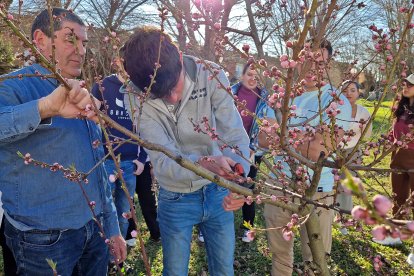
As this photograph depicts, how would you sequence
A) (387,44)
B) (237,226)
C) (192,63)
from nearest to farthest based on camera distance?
(387,44)
(192,63)
(237,226)

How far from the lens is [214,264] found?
92.7 inches

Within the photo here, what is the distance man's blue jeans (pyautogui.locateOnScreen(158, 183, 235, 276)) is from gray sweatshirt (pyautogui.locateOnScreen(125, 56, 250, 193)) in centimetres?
9

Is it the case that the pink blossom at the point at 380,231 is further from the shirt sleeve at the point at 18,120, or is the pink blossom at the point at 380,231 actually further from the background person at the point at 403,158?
the background person at the point at 403,158

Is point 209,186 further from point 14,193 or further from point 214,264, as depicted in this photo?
point 14,193

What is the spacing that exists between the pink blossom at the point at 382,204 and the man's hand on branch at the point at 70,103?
3.03ft

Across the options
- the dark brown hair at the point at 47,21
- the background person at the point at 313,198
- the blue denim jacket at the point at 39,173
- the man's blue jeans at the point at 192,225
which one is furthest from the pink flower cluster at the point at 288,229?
the dark brown hair at the point at 47,21

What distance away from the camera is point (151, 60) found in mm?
1783

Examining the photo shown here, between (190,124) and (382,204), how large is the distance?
1764 mm

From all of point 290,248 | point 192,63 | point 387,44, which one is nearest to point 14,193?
point 192,63

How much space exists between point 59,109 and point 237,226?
4.09 meters

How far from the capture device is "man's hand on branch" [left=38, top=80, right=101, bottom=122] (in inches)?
48.4

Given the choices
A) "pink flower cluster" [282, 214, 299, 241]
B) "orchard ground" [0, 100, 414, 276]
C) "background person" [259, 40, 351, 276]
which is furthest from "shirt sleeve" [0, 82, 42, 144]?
"orchard ground" [0, 100, 414, 276]

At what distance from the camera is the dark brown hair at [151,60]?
70.8 inches

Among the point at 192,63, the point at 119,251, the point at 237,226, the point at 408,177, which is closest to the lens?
the point at 192,63
